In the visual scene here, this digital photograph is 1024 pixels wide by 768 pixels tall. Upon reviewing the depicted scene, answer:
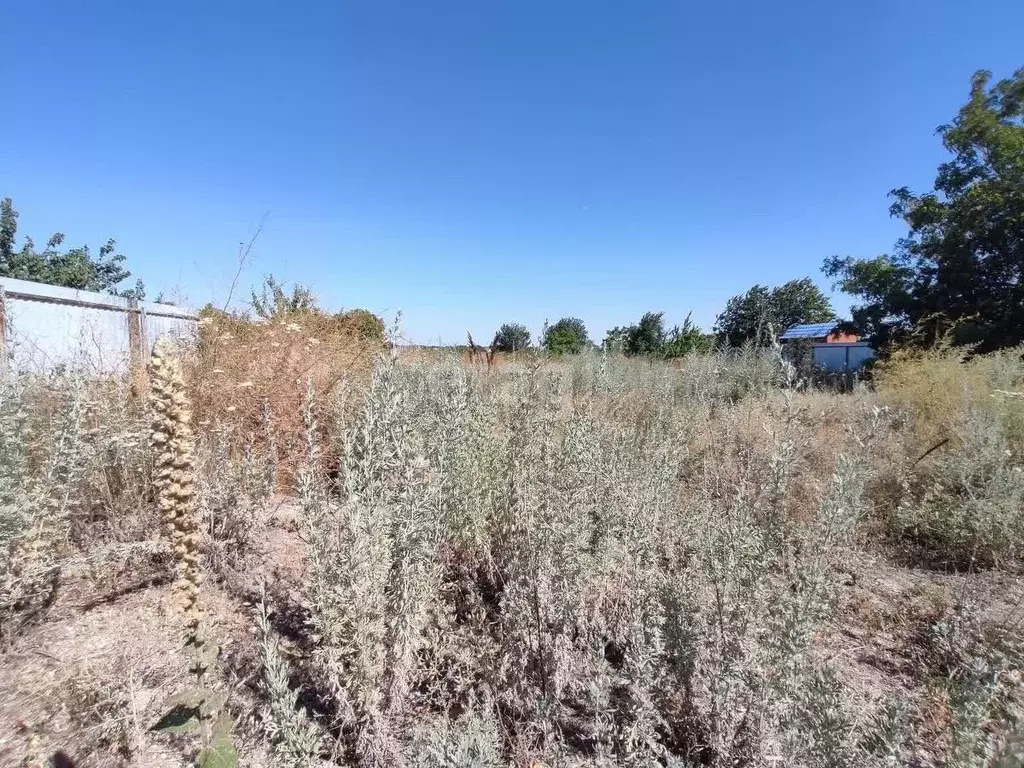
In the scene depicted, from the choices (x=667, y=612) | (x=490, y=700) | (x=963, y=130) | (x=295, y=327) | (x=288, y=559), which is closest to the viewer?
(x=490, y=700)

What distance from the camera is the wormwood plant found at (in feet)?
3.45

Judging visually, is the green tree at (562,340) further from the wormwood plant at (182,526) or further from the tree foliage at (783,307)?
the tree foliage at (783,307)

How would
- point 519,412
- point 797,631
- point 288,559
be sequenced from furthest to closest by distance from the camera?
point 288,559, point 519,412, point 797,631

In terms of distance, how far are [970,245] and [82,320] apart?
17142 mm

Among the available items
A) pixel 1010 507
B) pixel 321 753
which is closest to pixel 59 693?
pixel 321 753

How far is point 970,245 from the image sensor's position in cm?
1140

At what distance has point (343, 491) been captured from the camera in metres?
1.71

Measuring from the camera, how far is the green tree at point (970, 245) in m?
10.5

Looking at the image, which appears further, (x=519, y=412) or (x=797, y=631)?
(x=519, y=412)

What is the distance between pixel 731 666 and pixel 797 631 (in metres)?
0.26

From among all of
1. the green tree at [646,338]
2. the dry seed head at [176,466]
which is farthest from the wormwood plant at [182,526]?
the green tree at [646,338]

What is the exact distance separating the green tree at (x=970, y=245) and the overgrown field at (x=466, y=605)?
34.9 ft

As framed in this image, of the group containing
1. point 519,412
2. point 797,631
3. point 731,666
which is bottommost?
point 731,666

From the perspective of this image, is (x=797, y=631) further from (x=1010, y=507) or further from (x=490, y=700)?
(x=1010, y=507)
